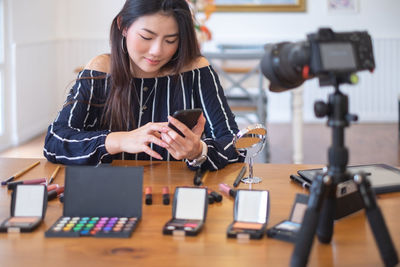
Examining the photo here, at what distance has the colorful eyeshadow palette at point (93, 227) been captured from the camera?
41.4 inches

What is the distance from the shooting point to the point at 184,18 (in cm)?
172

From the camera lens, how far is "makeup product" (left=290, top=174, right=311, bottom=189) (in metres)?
1.35

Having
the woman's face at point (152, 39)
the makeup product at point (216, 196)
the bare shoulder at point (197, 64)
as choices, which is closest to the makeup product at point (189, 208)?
the makeup product at point (216, 196)

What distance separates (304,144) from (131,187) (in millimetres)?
4085

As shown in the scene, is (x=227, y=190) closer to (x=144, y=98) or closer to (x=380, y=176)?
(x=380, y=176)

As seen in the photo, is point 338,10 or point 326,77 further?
point 338,10

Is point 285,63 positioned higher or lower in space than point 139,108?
higher

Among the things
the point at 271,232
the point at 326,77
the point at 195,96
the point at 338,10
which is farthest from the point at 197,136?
the point at 338,10

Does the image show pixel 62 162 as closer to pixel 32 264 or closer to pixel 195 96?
pixel 195 96

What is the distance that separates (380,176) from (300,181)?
18cm

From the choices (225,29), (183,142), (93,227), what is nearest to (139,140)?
(183,142)

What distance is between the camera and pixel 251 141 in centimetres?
143

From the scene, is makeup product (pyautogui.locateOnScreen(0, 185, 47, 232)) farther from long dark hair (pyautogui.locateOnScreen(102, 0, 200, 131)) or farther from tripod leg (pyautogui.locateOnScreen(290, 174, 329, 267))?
long dark hair (pyautogui.locateOnScreen(102, 0, 200, 131))

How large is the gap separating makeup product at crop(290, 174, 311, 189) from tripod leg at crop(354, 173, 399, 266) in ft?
1.43
